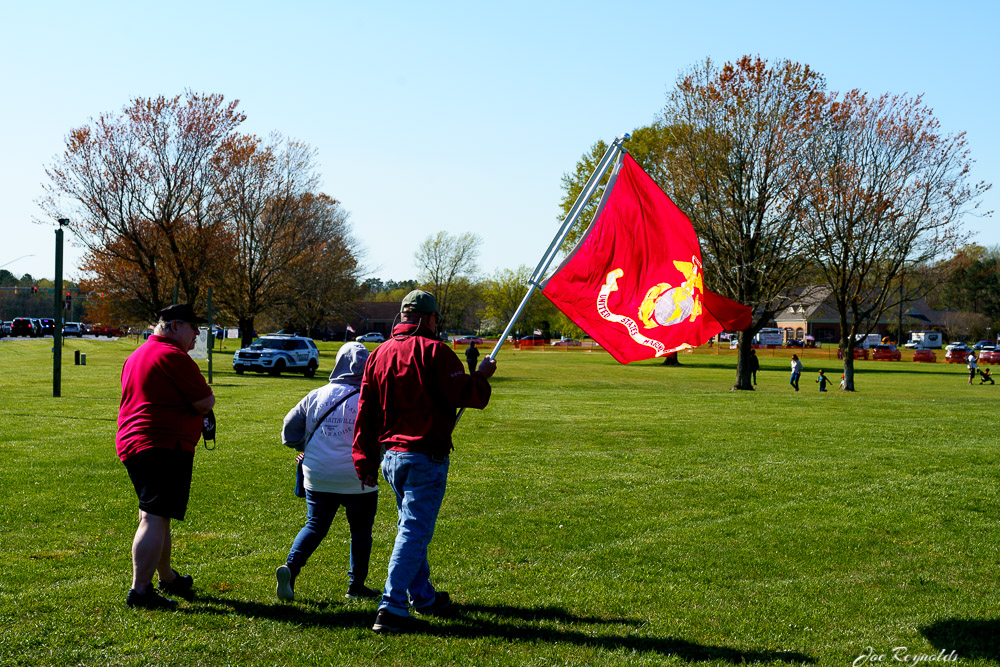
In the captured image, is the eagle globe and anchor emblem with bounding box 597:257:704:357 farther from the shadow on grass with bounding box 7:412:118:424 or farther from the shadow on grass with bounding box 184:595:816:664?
the shadow on grass with bounding box 7:412:118:424

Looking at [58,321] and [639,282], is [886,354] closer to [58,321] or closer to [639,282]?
[58,321]

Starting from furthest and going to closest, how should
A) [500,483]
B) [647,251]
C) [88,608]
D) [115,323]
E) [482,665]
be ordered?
[115,323] → [500,483] → [647,251] → [88,608] → [482,665]

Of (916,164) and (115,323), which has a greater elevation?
(916,164)

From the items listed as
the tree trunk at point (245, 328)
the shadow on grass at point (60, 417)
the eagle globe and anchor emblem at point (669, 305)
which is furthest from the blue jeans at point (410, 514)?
the tree trunk at point (245, 328)

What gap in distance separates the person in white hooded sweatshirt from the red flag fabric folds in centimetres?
197

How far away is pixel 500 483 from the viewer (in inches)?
417

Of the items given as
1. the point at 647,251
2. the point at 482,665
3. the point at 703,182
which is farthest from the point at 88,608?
the point at 703,182

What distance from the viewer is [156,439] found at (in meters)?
5.44

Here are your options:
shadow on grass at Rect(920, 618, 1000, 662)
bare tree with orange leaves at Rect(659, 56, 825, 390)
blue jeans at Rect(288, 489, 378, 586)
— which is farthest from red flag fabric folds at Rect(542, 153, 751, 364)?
bare tree with orange leaves at Rect(659, 56, 825, 390)

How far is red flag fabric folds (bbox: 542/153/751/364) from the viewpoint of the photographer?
22.3 ft

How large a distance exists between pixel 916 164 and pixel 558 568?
36.9m

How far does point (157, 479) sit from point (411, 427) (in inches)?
69.5

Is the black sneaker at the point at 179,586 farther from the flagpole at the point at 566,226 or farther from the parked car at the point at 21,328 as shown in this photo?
the parked car at the point at 21,328

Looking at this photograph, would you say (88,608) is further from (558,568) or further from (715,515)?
(715,515)
